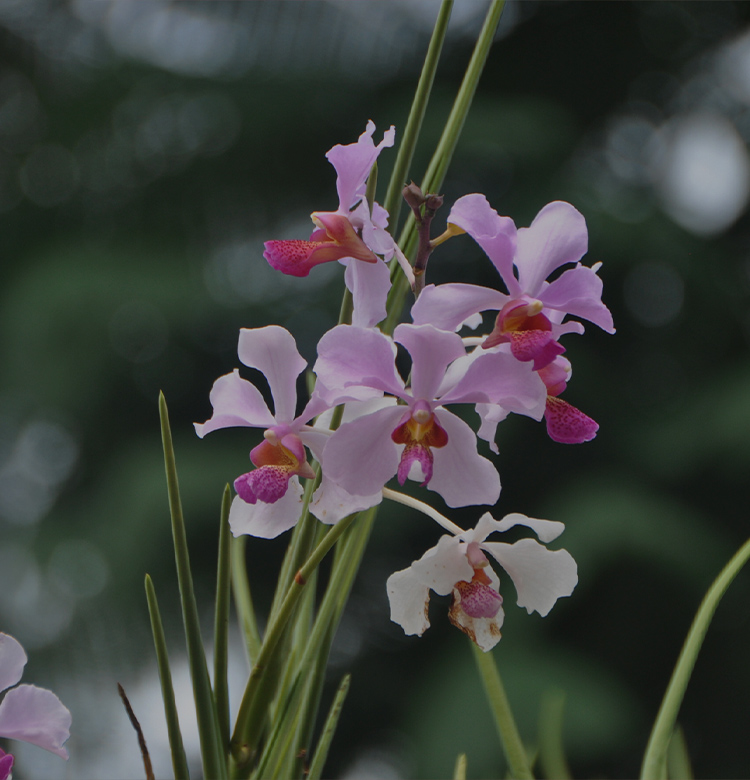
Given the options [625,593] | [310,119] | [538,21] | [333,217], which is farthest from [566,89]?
[333,217]

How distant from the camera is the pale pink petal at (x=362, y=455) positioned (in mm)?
198

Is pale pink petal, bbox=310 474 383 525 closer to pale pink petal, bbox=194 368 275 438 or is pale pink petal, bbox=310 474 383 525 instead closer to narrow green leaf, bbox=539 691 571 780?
pale pink petal, bbox=194 368 275 438

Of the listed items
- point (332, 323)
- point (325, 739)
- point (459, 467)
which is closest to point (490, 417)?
point (459, 467)

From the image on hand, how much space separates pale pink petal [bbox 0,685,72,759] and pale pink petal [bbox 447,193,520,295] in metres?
0.19

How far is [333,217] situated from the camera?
23 centimetres

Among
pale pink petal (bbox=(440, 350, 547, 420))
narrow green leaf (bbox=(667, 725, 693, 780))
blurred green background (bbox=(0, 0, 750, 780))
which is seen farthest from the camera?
blurred green background (bbox=(0, 0, 750, 780))

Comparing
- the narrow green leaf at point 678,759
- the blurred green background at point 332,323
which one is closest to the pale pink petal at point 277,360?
the narrow green leaf at point 678,759

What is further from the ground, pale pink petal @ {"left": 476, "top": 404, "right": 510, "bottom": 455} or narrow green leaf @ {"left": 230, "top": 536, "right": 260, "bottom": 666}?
pale pink petal @ {"left": 476, "top": 404, "right": 510, "bottom": 455}

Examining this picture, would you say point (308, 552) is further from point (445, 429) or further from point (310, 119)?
point (310, 119)

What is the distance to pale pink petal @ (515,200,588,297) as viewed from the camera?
21 centimetres

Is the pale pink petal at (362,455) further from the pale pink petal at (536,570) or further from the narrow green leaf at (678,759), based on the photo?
the narrow green leaf at (678,759)

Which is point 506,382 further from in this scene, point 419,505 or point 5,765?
point 5,765

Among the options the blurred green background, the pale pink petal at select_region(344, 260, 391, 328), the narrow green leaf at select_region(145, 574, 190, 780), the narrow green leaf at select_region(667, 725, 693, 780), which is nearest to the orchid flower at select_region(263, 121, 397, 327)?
the pale pink petal at select_region(344, 260, 391, 328)

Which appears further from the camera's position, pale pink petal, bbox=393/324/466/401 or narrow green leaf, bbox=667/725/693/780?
narrow green leaf, bbox=667/725/693/780
